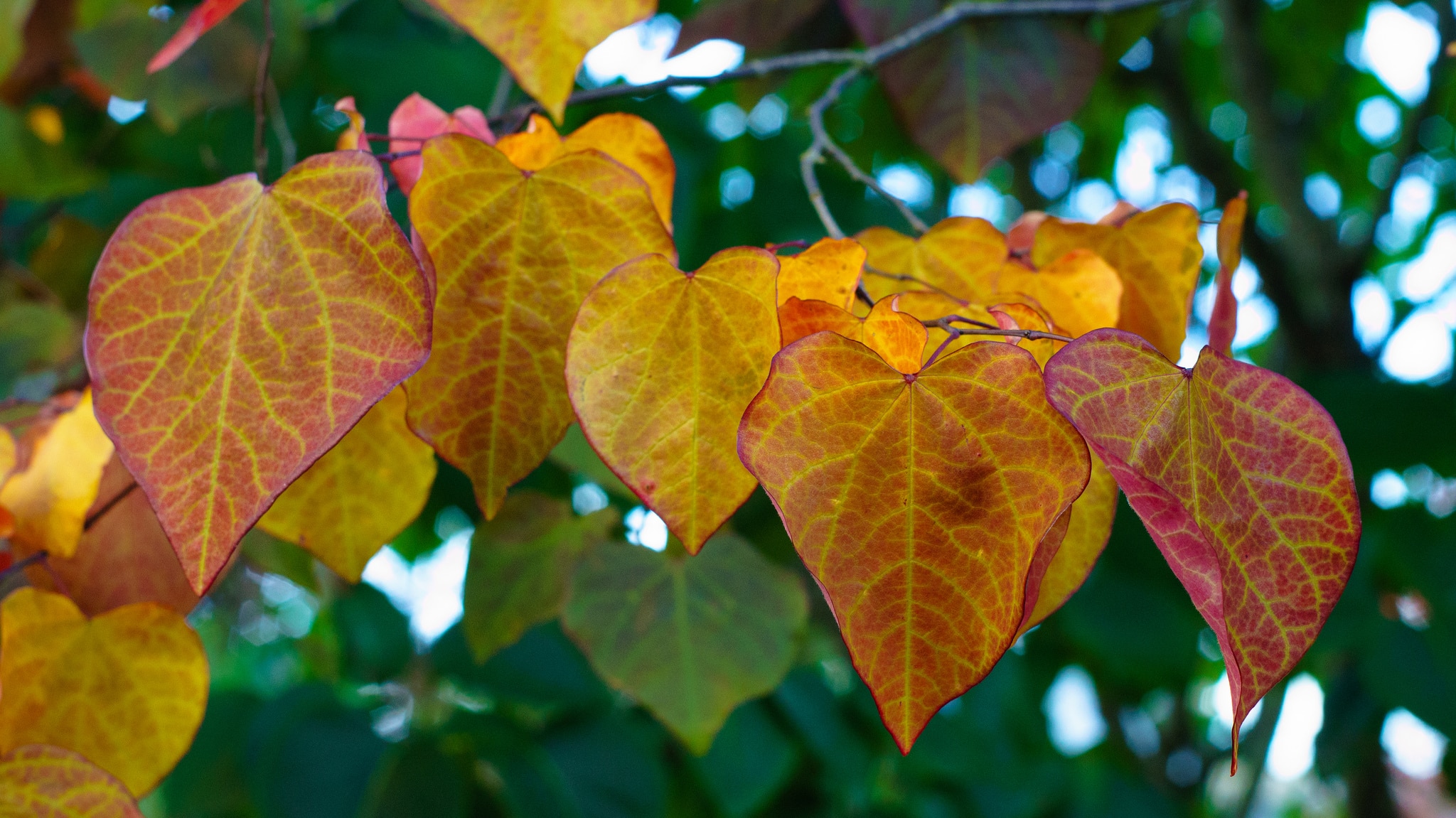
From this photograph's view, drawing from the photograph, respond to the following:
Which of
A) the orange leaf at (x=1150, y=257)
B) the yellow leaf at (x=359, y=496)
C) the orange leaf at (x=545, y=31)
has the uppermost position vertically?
the orange leaf at (x=545, y=31)

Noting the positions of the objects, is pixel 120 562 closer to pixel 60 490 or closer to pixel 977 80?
pixel 60 490

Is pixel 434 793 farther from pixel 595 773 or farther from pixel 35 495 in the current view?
pixel 35 495

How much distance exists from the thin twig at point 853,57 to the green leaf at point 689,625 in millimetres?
203

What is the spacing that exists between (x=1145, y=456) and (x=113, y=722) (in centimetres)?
33

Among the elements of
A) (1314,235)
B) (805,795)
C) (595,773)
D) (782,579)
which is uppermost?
(782,579)

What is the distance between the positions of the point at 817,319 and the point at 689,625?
9.0 inches

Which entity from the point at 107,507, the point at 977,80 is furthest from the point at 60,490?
the point at 977,80

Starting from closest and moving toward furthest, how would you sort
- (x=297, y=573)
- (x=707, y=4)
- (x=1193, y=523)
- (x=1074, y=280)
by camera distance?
1. (x=1193, y=523)
2. (x=1074, y=280)
3. (x=297, y=573)
4. (x=707, y=4)

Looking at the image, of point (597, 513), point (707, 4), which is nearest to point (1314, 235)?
point (707, 4)

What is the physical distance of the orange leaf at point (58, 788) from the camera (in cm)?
26

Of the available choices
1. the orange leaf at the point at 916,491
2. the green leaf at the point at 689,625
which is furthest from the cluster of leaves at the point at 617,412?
the green leaf at the point at 689,625

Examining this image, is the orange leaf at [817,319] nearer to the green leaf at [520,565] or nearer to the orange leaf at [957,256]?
the orange leaf at [957,256]

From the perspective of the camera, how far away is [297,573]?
1.49 ft

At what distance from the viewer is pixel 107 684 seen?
0.32 metres
